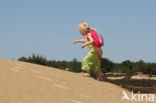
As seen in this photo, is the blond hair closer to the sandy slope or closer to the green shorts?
the green shorts

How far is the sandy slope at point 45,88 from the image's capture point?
184 inches

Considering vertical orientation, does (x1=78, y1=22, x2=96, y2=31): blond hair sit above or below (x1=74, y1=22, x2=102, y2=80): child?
above

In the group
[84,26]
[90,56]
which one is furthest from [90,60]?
[84,26]

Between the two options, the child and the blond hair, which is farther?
the blond hair

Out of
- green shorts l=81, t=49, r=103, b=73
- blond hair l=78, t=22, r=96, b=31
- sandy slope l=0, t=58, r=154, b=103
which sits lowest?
sandy slope l=0, t=58, r=154, b=103

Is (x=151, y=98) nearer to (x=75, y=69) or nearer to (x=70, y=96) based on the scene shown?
(x=70, y=96)

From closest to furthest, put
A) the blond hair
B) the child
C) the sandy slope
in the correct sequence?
the sandy slope → the child → the blond hair

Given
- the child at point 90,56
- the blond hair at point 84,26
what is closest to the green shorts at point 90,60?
the child at point 90,56

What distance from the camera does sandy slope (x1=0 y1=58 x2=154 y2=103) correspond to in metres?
4.67

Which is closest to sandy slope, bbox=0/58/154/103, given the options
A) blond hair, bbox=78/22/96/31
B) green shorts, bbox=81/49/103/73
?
green shorts, bbox=81/49/103/73

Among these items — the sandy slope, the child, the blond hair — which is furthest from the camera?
the blond hair

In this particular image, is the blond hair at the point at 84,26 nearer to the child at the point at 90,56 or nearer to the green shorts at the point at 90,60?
the child at the point at 90,56

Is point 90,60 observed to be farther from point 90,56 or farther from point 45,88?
point 45,88

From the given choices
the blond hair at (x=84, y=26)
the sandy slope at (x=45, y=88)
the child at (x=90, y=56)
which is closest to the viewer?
the sandy slope at (x=45, y=88)
